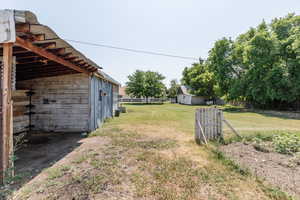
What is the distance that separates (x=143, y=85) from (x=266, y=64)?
59.7ft

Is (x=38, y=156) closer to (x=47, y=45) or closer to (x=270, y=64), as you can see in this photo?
(x=47, y=45)

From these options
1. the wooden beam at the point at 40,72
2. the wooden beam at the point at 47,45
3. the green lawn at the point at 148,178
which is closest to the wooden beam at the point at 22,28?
the wooden beam at the point at 47,45

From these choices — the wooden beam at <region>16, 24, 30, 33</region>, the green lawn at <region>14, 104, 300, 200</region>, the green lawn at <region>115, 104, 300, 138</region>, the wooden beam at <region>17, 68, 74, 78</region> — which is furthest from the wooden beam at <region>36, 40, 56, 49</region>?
the green lawn at <region>115, 104, 300, 138</region>

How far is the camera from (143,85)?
2636cm

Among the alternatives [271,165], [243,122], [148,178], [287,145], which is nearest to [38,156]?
[148,178]

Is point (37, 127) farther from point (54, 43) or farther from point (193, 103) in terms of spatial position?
point (193, 103)

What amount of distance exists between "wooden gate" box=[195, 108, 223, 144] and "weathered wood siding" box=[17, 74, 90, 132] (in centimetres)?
468

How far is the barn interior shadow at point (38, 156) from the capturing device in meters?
2.59

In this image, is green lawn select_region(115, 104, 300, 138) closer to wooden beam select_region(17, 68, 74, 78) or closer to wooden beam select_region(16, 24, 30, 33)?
wooden beam select_region(17, 68, 74, 78)

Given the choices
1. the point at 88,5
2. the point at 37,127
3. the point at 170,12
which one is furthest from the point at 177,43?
the point at 37,127

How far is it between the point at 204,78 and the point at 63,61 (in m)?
25.5

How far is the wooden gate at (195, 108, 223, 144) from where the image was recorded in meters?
4.71

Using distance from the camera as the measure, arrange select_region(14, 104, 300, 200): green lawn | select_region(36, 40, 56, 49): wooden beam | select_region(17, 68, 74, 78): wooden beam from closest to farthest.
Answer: select_region(14, 104, 300, 200): green lawn → select_region(36, 40, 56, 49): wooden beam → select_region(17, 68, 74, 78): wooden beam

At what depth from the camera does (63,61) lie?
4160mm
